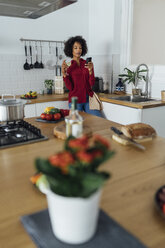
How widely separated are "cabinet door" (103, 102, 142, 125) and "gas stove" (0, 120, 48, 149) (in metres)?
1.47

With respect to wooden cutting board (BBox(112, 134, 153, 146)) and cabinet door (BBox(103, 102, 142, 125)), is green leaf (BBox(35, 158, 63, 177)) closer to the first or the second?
wooden cutting board (BBox(112, 134, 153, 146))

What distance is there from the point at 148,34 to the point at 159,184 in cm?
323

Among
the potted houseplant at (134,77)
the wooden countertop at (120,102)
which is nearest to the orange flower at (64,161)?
the wooden countertop at (120,102)

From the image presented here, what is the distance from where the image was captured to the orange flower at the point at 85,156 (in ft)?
1.67

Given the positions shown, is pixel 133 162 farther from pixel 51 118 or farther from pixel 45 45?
pixel 45 45

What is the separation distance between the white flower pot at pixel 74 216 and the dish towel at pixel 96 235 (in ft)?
0.06

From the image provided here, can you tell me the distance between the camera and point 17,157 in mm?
1220

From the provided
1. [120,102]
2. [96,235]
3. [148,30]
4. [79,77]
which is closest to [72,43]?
[79,77]

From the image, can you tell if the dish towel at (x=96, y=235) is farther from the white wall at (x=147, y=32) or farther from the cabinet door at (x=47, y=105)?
the white wall at (x=147, y=32)

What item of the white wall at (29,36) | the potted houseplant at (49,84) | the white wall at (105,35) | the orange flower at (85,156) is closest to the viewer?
the orange flower at (85,156)

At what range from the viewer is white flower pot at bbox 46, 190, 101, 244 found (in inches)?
22.8

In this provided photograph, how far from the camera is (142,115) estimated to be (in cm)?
270

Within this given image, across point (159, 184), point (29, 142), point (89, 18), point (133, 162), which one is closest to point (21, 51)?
point (89, 18)

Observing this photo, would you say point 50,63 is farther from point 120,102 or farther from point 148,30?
point 148,30
